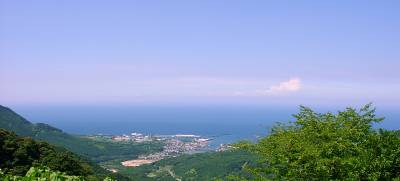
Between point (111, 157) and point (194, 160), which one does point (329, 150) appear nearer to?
point (194, 160)

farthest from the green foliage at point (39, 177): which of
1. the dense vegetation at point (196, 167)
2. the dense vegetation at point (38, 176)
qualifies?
the dense vegetation at point (196, 167)

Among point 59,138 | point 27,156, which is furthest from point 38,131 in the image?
point 27,156

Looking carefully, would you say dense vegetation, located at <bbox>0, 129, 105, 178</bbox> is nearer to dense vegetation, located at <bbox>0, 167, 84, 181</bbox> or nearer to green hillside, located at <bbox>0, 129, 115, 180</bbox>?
green hillside, located at <bbox>0, 129, 115, 180</bbox>

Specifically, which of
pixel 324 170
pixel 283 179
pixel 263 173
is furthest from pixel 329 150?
pixel 263 173

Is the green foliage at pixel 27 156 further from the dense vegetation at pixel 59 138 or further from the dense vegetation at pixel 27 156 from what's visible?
the dense vegetation at pixel 59 138

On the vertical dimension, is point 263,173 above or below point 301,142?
below
